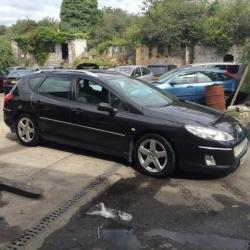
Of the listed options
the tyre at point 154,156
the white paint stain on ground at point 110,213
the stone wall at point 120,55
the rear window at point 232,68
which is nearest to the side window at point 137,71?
the rear window at point 232,68

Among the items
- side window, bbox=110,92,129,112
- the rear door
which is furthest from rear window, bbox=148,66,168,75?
side window, bbox=110,92,129,112

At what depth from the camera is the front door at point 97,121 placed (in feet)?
22.1

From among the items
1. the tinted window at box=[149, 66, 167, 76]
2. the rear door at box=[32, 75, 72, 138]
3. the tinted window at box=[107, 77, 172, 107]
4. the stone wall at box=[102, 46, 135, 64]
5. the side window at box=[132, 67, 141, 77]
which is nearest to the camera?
the tinted window at box=[107, 77, 172, 107]

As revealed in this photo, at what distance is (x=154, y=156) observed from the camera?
6438mm

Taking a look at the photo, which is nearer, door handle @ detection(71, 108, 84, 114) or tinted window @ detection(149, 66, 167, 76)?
door handle @ detection(71, 108, 84, 114)

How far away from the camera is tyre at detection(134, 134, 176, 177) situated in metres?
6.29

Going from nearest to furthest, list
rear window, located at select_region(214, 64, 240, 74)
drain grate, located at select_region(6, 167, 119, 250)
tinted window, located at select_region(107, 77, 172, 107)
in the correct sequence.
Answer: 1. drain grate, located at select_region(6, 167, 119, 250)
2. tinted window, located at select_region(107, 77, 172, 107)
3. rear window, located at select_region(214, 64, 240, 74)

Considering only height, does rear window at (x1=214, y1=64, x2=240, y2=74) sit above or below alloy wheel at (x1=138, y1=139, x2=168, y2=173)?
above

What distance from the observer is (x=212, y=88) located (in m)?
12.4

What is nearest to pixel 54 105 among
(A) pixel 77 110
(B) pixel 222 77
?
(A) pixel 77 110

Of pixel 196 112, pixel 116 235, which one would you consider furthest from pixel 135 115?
pixel 116 235

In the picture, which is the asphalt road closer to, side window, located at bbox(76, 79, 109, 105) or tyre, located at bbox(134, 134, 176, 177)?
tyre, located at bbox(134, 134, 176, 177)

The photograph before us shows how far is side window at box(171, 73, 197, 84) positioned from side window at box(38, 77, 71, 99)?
6.42 meters

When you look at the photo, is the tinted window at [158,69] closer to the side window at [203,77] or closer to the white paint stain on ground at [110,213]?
the side window at [203,77]
